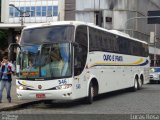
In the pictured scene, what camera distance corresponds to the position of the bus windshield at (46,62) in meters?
16.2

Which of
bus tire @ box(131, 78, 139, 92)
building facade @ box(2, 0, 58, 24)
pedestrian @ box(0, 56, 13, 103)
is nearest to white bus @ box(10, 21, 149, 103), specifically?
pedestrian @ box(0, 56, 13, 103)

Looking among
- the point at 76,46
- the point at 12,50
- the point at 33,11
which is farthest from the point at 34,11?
the point at 76,46

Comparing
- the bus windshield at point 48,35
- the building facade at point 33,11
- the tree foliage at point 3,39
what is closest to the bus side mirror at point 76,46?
Answer: the bus windshield at point 48,35

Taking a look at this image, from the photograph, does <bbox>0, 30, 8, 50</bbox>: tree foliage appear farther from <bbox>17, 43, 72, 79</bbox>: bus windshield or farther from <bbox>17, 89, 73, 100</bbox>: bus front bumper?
<bbox>17, 89, 73, 100</bbox>: bus front bumper

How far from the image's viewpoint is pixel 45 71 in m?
16.3

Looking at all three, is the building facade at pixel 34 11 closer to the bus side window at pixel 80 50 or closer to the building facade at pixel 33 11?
the building facade at pixel 33 11

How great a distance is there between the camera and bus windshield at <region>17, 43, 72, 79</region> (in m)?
16.2

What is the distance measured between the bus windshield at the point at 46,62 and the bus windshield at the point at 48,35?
25 centimetres

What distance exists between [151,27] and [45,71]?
2425 inches

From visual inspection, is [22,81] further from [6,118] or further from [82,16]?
[82,16]

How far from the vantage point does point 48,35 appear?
667 inches

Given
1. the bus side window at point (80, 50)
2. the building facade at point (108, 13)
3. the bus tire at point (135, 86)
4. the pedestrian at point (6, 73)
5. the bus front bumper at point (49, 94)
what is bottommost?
the bus tire at point (135, 86)

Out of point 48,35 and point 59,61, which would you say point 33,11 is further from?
point 59,61

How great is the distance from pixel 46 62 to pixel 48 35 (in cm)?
122
